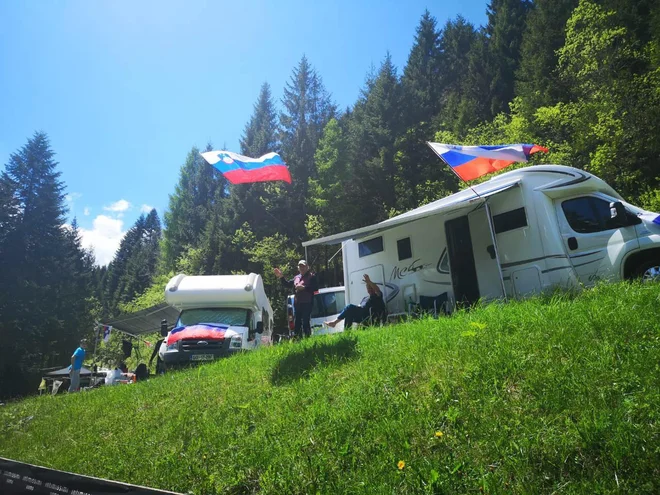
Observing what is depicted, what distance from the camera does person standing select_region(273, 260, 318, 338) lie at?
355 inches

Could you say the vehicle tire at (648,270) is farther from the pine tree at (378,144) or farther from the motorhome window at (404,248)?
the pine tree at (378,144)

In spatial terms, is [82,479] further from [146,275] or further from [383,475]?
[146,275]

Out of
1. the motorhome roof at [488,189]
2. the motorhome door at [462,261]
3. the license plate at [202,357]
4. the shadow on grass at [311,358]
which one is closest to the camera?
the shadow on grass at [311,358]

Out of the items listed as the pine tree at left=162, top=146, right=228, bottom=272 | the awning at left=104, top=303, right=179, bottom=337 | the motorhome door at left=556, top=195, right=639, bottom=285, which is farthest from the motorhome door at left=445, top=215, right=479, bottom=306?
the pine tree at left=162, top=146, right=228, bottom=272

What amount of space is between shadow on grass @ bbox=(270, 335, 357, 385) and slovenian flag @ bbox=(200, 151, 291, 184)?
5.95 meters

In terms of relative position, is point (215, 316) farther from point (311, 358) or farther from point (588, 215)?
point (588, 215)

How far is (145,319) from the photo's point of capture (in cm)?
1556

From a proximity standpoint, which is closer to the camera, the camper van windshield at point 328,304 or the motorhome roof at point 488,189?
the motorhome roof at point 488,189

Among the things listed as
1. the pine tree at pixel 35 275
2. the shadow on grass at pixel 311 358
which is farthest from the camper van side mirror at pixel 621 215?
the pine tree at pixel 35 275

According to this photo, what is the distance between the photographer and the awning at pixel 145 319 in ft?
47.9

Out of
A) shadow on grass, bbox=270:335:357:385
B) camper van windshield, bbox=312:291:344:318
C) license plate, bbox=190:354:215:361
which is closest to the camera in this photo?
shadow on grass, bbox=270:335:357:385

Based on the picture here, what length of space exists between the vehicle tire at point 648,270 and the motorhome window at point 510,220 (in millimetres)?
1937

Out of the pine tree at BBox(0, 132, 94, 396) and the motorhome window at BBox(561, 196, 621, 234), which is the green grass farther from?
the pine tree at BBox(0, 132, 94, 396)

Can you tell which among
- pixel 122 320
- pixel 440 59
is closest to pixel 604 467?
pixel 122 320
